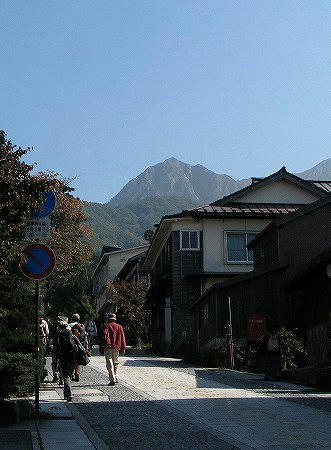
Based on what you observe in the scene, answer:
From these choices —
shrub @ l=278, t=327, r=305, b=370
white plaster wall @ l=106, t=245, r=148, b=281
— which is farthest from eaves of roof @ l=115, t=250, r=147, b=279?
shrub @ l=278, t=327, r=305, b=370

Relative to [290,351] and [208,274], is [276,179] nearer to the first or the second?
[208,274]

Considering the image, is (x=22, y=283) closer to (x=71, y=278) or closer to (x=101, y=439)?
(x=101, y=439)

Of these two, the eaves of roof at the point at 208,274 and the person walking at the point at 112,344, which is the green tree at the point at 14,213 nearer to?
the person walking at the point at 112,344

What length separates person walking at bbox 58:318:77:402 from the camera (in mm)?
14117

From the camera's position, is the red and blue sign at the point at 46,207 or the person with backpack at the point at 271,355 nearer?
the red and blue sign at the point at 46,207

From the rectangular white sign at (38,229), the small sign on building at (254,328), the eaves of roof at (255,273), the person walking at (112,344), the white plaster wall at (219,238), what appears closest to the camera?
the rectangular white sign at (38,229)

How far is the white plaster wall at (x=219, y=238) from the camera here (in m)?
39.3

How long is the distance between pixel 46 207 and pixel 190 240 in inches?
1096

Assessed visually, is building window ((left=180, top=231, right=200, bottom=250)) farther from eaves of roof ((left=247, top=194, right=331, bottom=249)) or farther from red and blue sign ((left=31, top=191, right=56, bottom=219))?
red and blue sign ((left=31, top=191, right=56, bottom=219))

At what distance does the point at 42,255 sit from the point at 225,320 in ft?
54.6

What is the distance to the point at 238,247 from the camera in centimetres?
4006

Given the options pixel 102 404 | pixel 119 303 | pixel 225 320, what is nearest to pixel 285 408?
pixel 102 404

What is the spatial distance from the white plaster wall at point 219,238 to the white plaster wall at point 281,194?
233 centimetres

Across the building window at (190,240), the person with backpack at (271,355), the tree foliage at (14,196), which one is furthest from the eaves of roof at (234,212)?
the tree foliage at (14,196)
